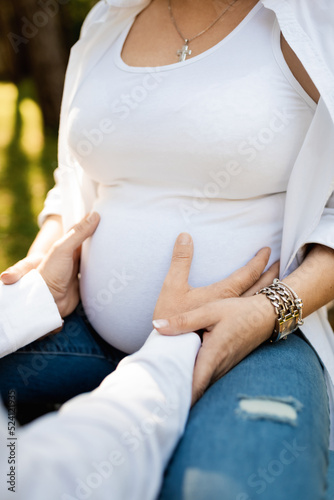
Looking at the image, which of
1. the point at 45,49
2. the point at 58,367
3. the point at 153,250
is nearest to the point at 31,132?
the point at 45,49

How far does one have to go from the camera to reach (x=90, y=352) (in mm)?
1400

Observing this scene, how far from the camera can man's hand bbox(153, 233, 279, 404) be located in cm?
98

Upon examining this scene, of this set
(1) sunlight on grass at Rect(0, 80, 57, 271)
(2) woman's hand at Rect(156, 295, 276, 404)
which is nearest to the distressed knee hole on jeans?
(2) woman's hand at Rect(156, 295, 276, 404)

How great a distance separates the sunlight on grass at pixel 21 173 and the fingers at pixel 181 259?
6.91 feet

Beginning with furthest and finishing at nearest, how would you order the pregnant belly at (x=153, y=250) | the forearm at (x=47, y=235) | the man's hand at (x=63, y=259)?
the forearm at (x=47, y=235) → the man's hand at (x=63, y=259) → the pregnant belly at (x=153, y=250)

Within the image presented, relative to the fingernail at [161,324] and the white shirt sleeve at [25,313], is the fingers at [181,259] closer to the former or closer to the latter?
the fingernail at [161,324]

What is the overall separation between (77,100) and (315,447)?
1134 mm

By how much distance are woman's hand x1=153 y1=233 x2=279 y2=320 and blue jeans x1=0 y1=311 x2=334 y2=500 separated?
16cm

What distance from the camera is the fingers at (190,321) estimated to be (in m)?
0.99

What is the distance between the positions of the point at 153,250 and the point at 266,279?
31 centimetres

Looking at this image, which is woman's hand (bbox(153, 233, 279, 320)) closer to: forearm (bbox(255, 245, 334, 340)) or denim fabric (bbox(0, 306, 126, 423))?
forearm (bbox(255, 245, 334, 340))

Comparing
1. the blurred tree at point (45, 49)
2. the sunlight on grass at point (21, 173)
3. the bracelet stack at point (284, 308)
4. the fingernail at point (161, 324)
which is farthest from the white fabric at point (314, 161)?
the blurred tree at point (45, 49)

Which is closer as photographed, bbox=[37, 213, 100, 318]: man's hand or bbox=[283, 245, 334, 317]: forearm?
bbox=[283, 245, 334, 317]: forearm

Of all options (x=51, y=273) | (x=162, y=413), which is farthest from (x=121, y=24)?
(x=162, y=413)
